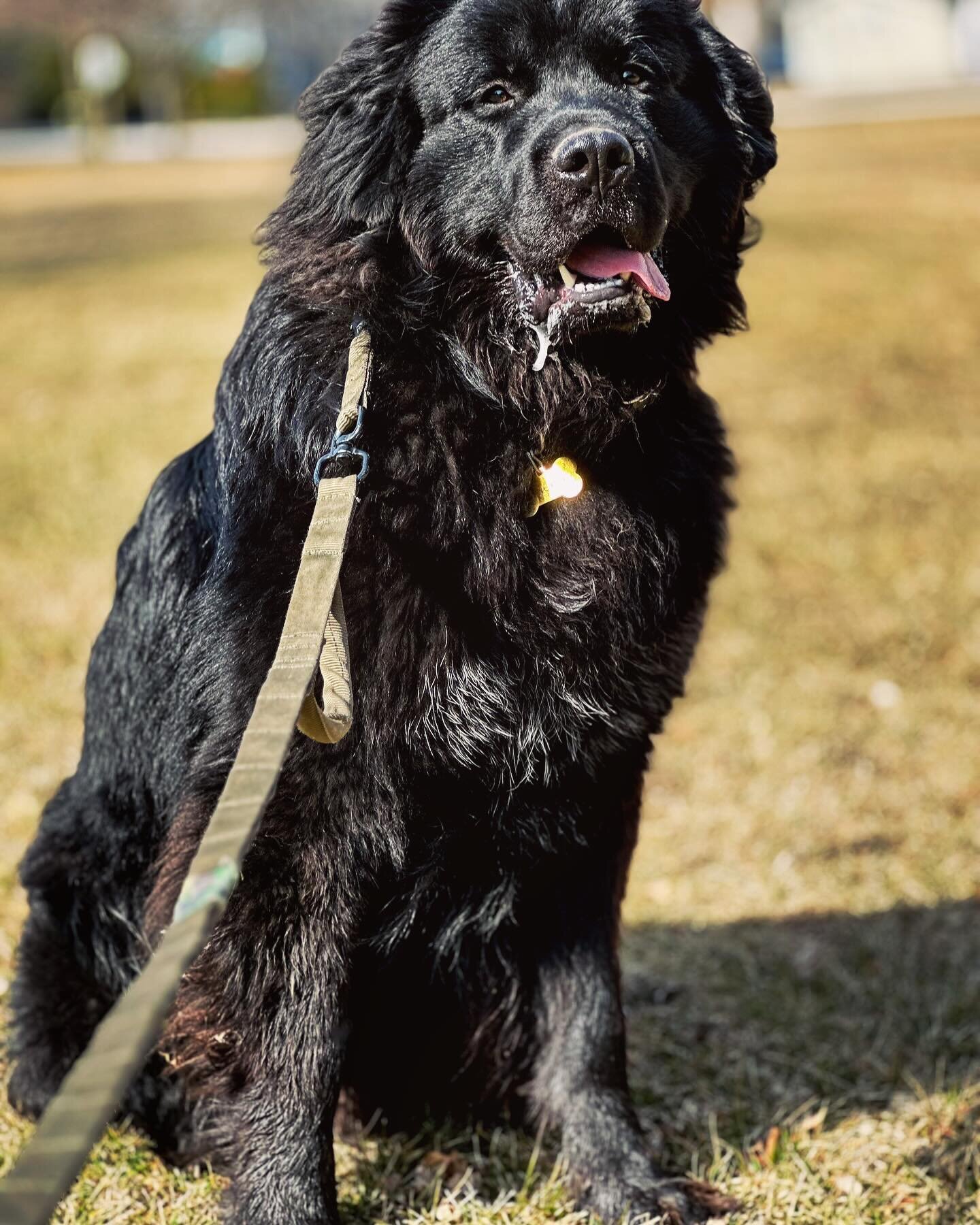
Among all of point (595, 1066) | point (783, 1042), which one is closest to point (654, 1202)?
point (595, 1066)

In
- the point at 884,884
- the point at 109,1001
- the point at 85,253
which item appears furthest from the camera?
the point at 85,253

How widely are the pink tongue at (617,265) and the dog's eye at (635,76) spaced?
1.19 feet

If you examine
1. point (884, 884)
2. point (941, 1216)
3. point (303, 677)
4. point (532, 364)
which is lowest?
point (884, 884)

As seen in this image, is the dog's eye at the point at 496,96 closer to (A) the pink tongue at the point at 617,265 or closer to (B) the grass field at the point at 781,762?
(A) the pink tongue at the point at 617,265

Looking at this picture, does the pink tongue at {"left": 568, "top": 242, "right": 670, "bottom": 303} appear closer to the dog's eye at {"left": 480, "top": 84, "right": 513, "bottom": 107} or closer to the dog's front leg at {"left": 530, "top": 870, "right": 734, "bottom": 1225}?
the dog's eye at {"left": 480, "top": 84, "right": 513, "bottom": 107}

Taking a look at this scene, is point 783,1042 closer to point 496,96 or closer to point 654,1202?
point 654,1202

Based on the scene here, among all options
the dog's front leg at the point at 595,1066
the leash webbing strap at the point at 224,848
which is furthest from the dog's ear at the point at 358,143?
the dog's front leg at the point at 595,1066

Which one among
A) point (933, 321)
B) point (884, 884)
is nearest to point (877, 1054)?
point (884, 884)

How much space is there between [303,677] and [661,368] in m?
1.04

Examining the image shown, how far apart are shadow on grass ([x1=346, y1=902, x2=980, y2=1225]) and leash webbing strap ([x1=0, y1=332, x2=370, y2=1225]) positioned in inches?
49.3

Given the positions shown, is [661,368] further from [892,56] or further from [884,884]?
→ [892,56]

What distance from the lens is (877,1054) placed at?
3.36 m

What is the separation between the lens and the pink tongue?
2.42 meters

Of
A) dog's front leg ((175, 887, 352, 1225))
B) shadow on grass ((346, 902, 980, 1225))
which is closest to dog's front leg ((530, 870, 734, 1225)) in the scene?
shadow on grass ((346, 902, 980, 1225))
